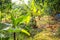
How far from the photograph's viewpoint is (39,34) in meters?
5.75

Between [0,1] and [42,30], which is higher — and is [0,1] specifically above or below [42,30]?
above

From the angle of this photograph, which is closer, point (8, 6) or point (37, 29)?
point (37, 29)

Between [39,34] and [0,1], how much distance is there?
8.29 ft

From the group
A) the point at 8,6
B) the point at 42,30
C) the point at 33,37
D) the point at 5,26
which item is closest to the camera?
the point at 5,26

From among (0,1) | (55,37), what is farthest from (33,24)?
(0,1)

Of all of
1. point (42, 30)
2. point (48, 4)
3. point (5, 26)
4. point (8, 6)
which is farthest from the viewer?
point (48, 4)

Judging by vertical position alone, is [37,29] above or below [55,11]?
below

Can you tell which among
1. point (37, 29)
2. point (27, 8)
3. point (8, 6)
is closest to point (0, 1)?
point (8, 6)

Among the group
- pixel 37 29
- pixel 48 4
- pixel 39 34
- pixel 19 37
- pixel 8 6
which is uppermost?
pixel 48 4

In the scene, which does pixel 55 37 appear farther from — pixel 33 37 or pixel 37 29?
pixel 37 29

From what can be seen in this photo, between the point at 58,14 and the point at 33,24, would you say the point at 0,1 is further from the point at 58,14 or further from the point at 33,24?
the point at 58,14

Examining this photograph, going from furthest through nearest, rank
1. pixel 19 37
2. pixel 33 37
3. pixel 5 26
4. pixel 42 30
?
pixel 42 30
pixel 33 37
pixel 19 37
pixel 5 26

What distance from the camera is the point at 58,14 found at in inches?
341

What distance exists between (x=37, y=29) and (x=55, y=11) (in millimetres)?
2500
